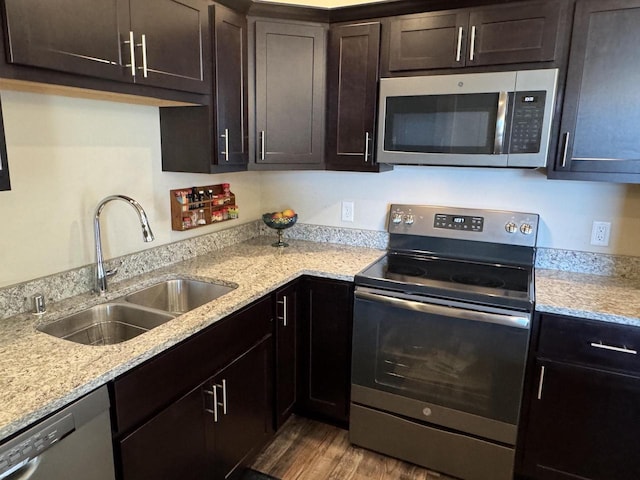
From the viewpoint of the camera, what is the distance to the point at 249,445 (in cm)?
193

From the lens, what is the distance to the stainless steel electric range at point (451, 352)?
183 cm

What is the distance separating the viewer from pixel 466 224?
2320 mm

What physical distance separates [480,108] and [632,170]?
0.64 meters

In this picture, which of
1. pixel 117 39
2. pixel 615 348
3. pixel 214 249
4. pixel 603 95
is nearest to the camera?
pixel 117 39

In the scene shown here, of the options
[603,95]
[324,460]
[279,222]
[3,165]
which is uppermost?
[603,95]

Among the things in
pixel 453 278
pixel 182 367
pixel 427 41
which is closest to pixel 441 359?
pixel 453 278

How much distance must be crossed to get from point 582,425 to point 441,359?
23.2 inches

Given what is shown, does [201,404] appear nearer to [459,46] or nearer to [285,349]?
[285,349]

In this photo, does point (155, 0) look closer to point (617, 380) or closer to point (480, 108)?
point (480, 108)

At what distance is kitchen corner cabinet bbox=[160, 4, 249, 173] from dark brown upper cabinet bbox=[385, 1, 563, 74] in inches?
28.1

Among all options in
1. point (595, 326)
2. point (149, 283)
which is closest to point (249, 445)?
point (149, 283)

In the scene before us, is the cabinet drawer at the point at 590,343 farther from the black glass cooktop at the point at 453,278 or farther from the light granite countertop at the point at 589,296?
the black glass cooktop at the point at 453,278

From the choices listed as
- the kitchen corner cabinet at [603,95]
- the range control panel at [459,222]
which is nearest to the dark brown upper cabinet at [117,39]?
the range control panel at [459,222]

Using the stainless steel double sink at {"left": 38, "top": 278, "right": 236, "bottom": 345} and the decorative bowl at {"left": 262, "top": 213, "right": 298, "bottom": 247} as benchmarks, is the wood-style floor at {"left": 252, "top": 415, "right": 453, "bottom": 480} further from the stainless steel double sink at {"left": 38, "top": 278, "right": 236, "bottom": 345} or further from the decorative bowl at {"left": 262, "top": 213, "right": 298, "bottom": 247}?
the decorative bowl at {"left": 262, "top": 213, "right": 298, "bottom": 247}
